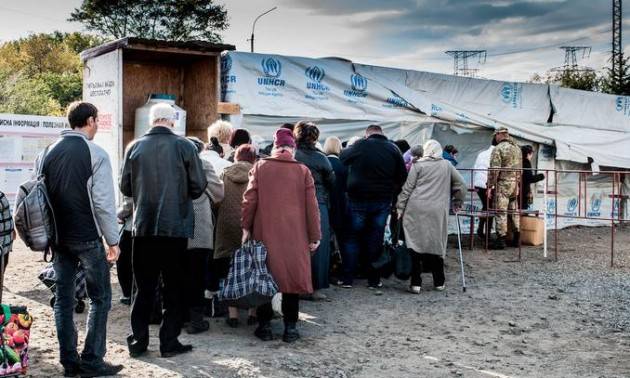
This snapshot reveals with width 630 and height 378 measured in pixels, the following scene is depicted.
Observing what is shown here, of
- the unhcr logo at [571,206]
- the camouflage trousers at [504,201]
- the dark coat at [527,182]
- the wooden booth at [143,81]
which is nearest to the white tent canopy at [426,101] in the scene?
the wooden booth at [143,81]

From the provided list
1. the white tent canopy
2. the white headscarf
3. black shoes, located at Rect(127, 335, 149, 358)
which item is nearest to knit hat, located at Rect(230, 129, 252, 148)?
the white headscarf

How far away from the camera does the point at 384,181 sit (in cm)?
758

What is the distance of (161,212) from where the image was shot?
4699mm

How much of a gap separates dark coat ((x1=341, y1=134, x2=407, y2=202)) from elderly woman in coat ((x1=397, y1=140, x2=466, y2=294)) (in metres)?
0.19

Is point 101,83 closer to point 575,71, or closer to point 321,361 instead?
point 321,361

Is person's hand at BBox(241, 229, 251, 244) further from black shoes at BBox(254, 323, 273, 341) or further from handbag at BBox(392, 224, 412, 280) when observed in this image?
handbag at BBox(392, 224, 412, 280)

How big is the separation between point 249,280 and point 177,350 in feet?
2.51

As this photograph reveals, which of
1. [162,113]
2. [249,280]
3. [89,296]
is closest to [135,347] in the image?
[89,296]

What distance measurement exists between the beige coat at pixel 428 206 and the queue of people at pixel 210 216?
0.04 feet

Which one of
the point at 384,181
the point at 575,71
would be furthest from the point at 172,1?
the point at 384,181

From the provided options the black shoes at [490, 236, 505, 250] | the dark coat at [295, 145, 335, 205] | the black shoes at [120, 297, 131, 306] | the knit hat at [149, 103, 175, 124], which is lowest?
the black shoes at [120, 297, 131, 306]

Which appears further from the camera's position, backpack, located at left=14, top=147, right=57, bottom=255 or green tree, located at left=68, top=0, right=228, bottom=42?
green tree, located at left=68, top=0, right=228, bottom=42

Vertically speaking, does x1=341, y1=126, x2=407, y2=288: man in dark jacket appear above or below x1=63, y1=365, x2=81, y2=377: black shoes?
above

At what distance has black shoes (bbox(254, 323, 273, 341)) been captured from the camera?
5609mm
